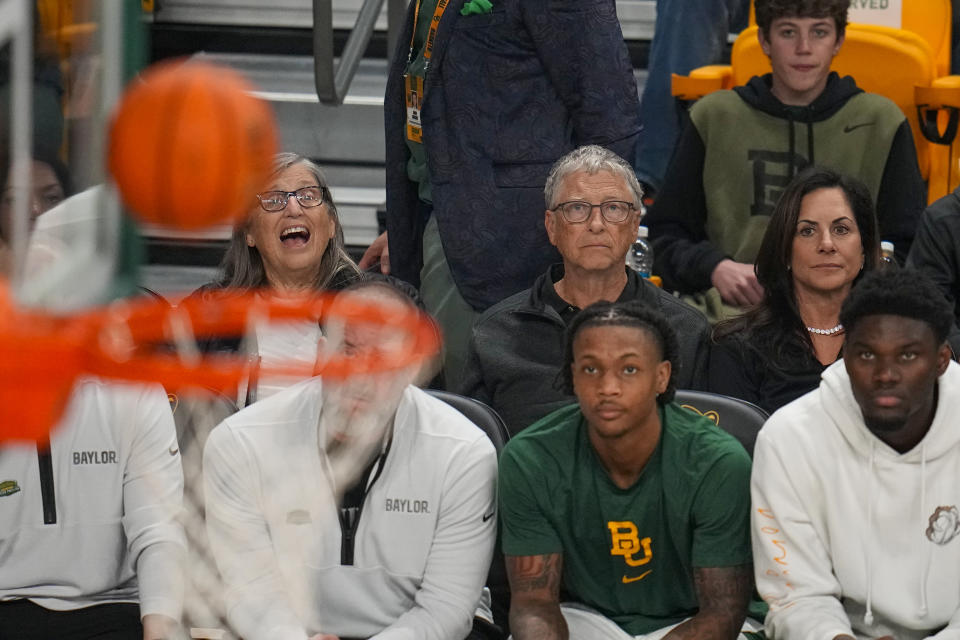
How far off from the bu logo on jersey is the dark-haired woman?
647 millimetres

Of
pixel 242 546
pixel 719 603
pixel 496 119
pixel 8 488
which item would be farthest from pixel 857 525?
pixel 8 488

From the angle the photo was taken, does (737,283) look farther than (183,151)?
Yes

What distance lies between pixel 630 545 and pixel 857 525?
456mm

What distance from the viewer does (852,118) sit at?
4141mm

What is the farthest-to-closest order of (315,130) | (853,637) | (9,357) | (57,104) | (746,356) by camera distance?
(315,130)
(746,356)
(853,637)
(57,104)
(9,357)

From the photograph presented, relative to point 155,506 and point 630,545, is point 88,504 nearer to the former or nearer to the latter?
point 155,506

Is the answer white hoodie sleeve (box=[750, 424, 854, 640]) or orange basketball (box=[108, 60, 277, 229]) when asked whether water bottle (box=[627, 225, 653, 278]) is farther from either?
orange basketball (box=[108, 60, 277, 229])

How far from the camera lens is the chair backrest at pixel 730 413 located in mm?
3344

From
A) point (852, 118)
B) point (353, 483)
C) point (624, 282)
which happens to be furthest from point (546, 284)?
point (852, 118)

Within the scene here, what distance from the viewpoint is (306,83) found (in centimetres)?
481

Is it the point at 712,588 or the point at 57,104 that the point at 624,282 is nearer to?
the point at 712,588

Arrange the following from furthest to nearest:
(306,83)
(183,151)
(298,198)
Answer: (306,83)
(298,198)
(183,151)

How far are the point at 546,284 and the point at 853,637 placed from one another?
3.92ft

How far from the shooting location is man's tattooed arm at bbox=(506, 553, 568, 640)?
9.78 feet
